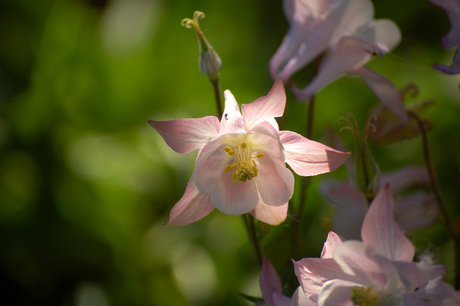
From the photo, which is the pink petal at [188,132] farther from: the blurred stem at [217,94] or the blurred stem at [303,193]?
the blurred stem at [303,193]

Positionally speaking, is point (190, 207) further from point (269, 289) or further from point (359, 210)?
point (359, 210)

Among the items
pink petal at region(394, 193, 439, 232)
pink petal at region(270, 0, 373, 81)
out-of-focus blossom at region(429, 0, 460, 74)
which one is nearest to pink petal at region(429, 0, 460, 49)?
out-of-focus blossom at region(429, 0, 460, 74)

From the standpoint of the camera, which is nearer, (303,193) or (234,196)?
(234,196)

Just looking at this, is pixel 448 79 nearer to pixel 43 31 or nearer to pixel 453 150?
pixel 453 150

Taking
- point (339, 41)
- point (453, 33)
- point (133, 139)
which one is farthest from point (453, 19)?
point (133, 139)

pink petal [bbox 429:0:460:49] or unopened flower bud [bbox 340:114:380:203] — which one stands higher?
pink petal [bbox 429:0:460:49]

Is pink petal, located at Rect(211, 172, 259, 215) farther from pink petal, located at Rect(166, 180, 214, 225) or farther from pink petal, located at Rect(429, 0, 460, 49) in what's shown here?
pink petal, located at Rect(429, 0, 460, 49)

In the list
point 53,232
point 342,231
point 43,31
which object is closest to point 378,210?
point 342,231
